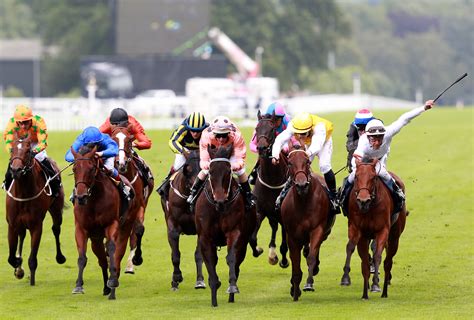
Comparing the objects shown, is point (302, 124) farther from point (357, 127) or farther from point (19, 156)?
point (19, 156)

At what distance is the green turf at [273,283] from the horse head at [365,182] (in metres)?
1.08

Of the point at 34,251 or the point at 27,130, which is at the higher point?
the point at 27,130

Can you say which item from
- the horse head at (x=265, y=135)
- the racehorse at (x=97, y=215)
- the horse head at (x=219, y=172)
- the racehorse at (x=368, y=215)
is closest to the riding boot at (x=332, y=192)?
the racehorse at (x=368, y=215)

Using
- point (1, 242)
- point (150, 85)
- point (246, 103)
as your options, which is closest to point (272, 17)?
point (150, 85)

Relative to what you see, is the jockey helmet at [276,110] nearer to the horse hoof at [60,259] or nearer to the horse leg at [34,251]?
the horse leg at [34,251]

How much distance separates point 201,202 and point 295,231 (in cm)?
114

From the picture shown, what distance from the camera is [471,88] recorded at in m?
148

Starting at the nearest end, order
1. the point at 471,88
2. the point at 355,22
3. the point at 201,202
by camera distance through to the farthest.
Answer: the point at 201,202, the point at 471,88, the point at 355,22

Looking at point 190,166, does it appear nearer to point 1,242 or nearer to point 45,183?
point 45,183

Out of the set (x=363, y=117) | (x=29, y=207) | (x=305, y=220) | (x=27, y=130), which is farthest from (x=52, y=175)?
(x=363, y=117)

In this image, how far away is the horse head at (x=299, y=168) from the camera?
51.5ft

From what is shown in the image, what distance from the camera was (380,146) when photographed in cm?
1628

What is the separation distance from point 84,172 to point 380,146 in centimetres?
332

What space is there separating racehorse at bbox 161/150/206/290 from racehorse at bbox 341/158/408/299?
6.66 ft
